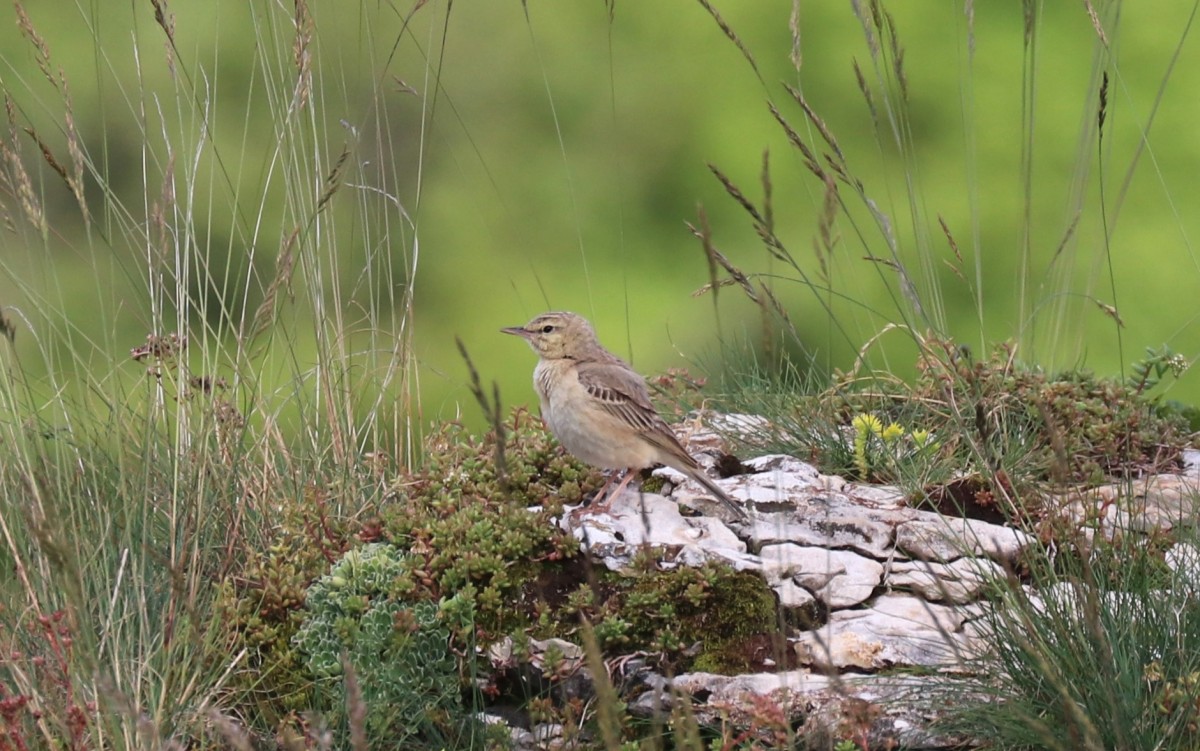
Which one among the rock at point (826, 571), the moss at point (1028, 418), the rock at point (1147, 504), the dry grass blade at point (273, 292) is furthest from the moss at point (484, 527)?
the rock at point (1147, 504)

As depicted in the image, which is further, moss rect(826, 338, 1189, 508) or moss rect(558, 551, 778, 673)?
moss rect(826, 338, 1189, 508)

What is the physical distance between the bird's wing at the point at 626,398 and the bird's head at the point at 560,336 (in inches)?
4.1

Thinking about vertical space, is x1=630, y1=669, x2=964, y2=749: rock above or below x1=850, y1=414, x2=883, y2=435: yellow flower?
below

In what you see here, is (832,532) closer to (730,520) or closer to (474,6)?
(730,520)

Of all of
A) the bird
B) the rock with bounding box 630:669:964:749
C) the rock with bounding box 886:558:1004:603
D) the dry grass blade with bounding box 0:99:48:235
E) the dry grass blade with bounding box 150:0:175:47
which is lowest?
the rock with bounding box 630:669:964:749

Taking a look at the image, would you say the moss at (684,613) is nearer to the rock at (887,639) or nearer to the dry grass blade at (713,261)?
the rock at (887,639)

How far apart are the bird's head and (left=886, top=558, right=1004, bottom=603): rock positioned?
1433 millimetres

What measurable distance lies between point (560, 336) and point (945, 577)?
1725mm

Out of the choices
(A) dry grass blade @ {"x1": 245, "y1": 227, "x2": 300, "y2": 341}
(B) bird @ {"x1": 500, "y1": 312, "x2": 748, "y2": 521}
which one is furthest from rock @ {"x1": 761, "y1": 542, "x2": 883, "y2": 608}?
(A) dry grass blade @ {"x1": 245, "y1": 227, "x2": 300, "y2": 341}

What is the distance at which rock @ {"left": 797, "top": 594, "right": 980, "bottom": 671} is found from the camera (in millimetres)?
3436

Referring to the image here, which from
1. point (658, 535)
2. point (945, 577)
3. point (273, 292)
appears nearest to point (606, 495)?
point (658, 535)

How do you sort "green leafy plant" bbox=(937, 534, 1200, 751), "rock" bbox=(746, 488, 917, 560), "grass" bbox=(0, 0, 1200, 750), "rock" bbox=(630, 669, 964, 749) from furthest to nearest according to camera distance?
"rock" bbox=(746, 488, 917, 560) < "rock" bbox=(630, 669, 964, 749) < "grass" bbox=(0, 0, 1200, 750) < "green leafy plant" bbox=(937, 534, 1200, 751)

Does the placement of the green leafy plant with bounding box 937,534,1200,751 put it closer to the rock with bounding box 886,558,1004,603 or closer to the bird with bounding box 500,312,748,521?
Result: the rock with bounding box 886,558,1004,603

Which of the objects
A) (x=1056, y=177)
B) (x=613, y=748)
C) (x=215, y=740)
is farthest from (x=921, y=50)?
(x=613, y=748)
